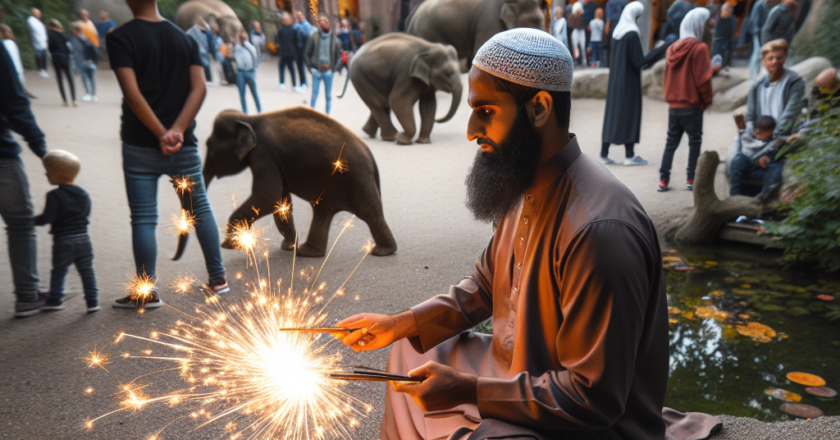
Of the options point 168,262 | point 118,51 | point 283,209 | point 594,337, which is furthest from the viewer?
point 168,262

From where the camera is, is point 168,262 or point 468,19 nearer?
point 168,262

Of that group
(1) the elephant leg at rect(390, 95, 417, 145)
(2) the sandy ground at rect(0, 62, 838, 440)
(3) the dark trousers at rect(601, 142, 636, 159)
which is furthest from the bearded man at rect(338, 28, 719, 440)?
(1) the elephant leg at rect(390, 95, 417, 145)

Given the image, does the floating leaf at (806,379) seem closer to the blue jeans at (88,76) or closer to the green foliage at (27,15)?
the green foliage at (27,15)

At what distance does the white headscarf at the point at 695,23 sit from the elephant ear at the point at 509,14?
15.2 ft

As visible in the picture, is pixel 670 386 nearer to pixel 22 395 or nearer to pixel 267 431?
pixel 267 431

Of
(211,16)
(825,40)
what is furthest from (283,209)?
(825,40)

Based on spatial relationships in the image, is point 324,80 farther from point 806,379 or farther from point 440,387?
point 440,387

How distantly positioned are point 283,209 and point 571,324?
3822mm

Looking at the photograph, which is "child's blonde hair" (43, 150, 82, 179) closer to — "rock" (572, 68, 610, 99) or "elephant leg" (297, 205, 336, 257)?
"elephant leg" (297, 205, 336, 257)

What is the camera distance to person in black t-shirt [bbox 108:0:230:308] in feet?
11.5

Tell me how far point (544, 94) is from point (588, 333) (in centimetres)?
65

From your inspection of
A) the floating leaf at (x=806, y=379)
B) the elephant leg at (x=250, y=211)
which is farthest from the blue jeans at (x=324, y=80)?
the floating leaf at (x=806, y=379)

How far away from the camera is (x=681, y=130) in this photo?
7156mm

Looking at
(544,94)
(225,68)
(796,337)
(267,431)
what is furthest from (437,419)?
(225,68)
